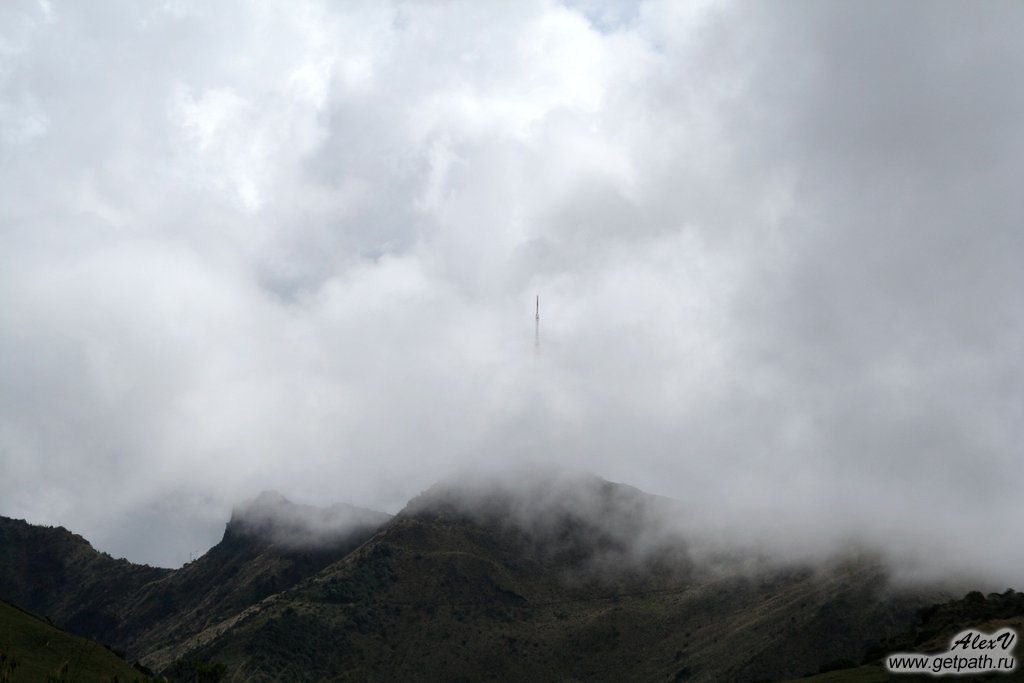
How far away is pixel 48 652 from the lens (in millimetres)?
130250

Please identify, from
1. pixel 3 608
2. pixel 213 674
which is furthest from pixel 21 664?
pixel 213 674

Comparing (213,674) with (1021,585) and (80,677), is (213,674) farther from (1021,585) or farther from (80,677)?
(1021,585)

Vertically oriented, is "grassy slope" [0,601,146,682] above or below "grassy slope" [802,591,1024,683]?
above

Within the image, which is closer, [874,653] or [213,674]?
[874,653]

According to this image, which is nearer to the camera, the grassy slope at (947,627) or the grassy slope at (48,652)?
the grassy slope at (48,652)

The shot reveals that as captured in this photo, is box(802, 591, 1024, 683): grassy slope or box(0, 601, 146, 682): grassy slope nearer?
box(0, 601, 146, 682): grassy slope

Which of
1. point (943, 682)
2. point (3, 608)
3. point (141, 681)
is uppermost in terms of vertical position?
point (3, 608)

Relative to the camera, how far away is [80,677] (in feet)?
404

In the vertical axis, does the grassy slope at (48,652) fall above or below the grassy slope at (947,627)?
above

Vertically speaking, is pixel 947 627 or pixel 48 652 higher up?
pixel 48 652

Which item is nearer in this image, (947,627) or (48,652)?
(48,652)

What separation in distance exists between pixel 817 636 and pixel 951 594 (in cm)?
2935

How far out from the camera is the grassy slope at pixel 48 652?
4818 inches

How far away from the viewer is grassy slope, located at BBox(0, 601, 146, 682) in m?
122
